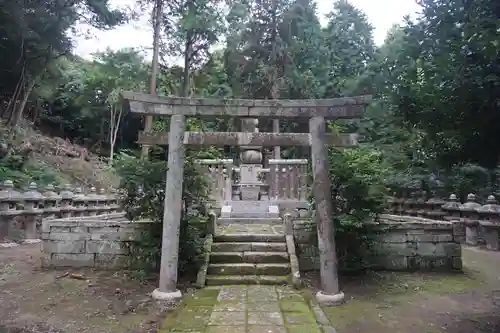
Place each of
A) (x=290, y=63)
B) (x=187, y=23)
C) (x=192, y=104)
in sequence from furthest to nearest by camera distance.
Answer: (x=290, y=63) < (x=187, y=23) < (x=192, y=104)

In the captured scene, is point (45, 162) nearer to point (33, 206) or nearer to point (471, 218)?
point (33, 206)

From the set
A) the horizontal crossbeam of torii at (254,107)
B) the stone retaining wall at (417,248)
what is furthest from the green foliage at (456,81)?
the stone retaining wall at (417,248)

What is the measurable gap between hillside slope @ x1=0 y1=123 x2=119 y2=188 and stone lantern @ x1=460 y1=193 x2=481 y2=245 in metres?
10.00

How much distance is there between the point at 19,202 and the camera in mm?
10922

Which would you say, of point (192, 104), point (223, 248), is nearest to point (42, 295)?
point (223, 248)

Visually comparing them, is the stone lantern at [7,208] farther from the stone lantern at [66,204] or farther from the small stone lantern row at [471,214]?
the small stone lantern row at [471,214]

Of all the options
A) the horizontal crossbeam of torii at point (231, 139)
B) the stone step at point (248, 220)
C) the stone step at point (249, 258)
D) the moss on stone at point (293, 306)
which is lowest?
the moss on stone at point (293, 306)

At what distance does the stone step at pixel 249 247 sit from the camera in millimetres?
7414

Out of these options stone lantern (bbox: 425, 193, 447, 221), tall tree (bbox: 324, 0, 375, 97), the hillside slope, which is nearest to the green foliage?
stone lantern (bbox: 425, 193, 447, 221)

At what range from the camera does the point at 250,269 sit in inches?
271

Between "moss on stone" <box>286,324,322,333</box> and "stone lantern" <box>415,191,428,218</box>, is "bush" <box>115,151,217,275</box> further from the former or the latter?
"stone lantern" <box>415,191,428,218</box>

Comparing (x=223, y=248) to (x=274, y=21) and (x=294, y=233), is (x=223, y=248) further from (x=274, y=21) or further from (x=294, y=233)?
(x=274, y=21)

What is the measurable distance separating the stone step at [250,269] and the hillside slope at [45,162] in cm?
596

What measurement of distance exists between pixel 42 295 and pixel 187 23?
50.9 feet
